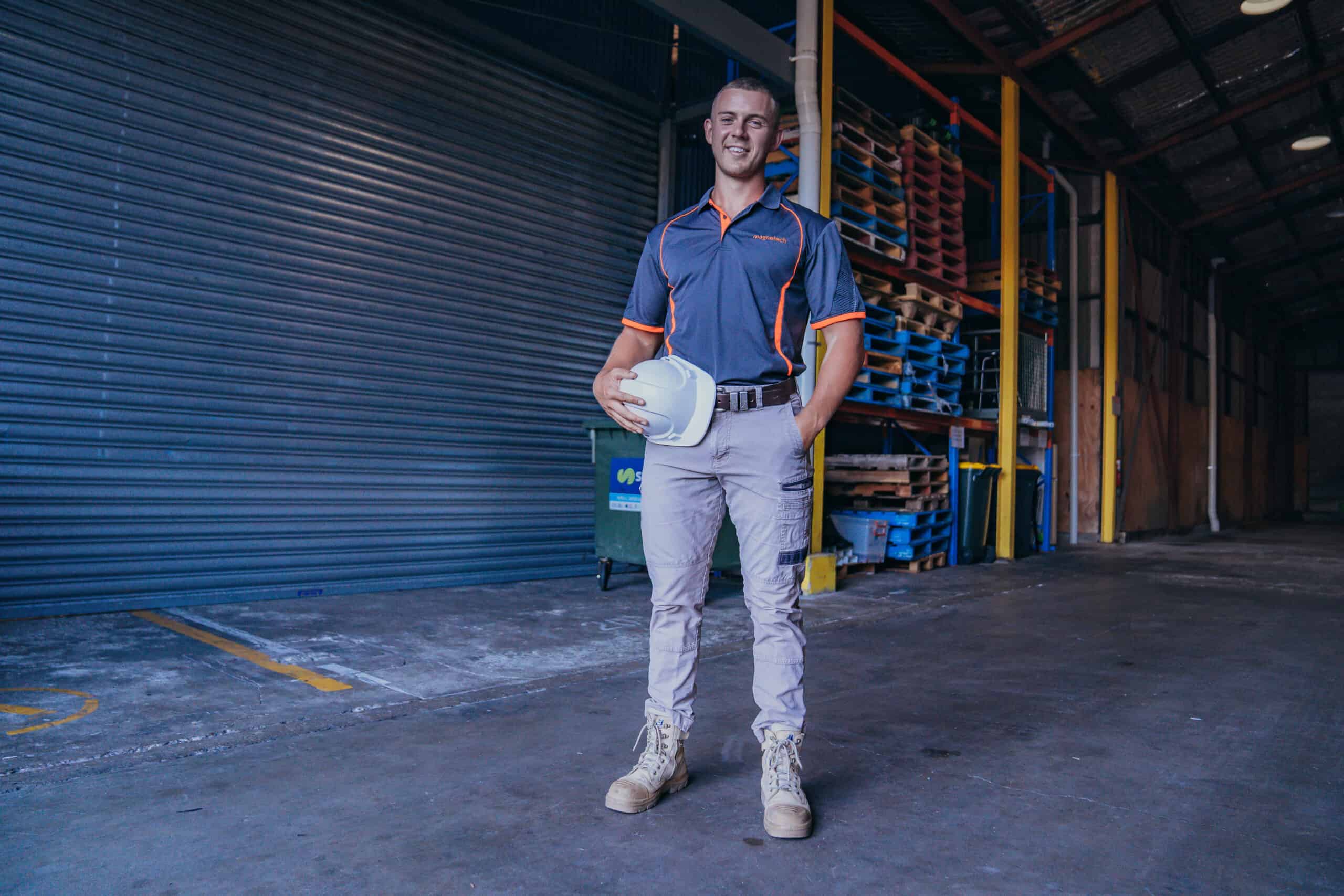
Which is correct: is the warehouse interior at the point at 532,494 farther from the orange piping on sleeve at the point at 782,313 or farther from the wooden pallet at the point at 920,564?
the orange piping on sleeve at the point at 782,313

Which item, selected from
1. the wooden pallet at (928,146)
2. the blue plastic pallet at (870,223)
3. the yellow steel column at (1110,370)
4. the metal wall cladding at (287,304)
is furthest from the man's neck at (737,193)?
the yellow steel column at (1110,370)

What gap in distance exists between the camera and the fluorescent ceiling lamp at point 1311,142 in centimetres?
1327

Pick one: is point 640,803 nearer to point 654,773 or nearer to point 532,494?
point 654,773

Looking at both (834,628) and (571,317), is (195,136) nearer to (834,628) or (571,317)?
(571,317)

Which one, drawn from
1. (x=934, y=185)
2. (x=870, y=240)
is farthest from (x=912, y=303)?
(x=934, y=185)

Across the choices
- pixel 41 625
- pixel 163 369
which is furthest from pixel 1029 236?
pixel 41 625

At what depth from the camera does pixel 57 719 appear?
3109mm

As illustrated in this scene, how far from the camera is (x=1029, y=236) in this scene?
13477 millimetres

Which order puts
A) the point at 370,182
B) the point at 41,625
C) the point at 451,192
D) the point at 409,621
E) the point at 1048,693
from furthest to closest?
the point at 451,192 < the point at 370,182 < the point at 409,621 < the point at 41,625 < the point at 1048,693

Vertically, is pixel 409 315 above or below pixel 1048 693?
above

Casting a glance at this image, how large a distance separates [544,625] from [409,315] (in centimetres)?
260

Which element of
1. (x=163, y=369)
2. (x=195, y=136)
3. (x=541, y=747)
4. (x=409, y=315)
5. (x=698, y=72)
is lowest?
(x=541, y=747)

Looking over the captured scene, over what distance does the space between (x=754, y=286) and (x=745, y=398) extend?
320 millimetres

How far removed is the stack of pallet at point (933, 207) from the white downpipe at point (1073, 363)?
4.39m
